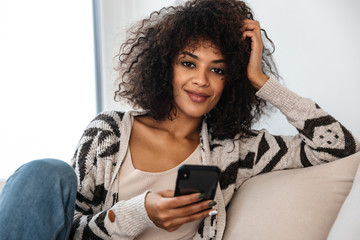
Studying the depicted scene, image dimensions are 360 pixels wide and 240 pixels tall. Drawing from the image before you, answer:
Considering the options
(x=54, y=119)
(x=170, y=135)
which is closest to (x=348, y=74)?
(x=170, y=135)

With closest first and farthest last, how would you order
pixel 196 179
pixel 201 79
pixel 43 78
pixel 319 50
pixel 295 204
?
pixel 196 179 < pixel 295 204 < pixel 201 79 < pixel 319 50 < pixel 43 78

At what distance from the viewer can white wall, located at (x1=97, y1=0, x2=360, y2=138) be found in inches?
62.1

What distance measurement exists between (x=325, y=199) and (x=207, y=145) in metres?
0.43

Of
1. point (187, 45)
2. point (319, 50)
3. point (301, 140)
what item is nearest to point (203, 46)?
point (187, 45)

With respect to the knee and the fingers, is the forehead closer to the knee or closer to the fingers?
the fingers

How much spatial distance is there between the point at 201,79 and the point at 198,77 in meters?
0.01

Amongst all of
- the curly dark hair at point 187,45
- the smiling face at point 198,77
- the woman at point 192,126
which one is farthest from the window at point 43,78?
the smiling face at point 198,77

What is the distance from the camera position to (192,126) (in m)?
1.54

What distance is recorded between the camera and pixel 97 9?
2.65 metres

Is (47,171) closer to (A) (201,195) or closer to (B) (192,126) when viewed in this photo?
(A) (201,195)

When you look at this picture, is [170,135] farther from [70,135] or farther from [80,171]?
[70,135]

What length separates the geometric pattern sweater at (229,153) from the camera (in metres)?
1.33

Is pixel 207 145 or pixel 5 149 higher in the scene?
pixel 207 145

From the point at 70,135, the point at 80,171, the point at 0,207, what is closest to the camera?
the point at 0,207
